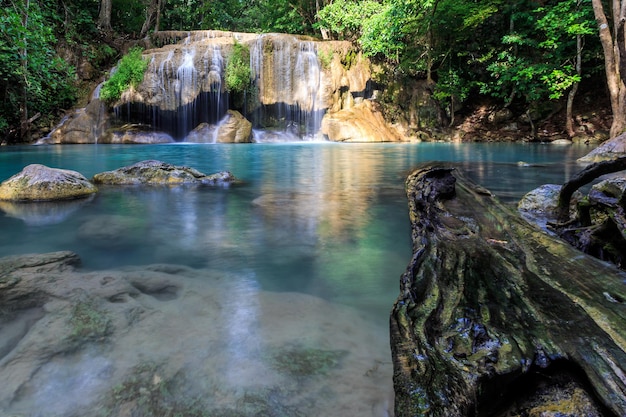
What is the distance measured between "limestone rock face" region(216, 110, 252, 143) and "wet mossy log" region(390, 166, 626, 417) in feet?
50.9

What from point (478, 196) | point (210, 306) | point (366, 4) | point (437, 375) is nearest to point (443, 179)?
point (478, 196)

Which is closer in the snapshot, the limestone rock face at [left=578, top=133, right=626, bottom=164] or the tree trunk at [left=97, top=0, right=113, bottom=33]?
the limestone rock face at [left=578, top=133, right=626, bottom=164]

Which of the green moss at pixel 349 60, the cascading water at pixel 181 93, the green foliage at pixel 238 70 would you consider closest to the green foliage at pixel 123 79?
the cascading water at pixel 181 93

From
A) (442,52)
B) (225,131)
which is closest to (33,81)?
(225,131)

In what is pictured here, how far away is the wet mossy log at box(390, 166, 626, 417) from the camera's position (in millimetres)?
1052

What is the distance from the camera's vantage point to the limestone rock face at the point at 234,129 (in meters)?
16.9

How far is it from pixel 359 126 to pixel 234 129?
567cm

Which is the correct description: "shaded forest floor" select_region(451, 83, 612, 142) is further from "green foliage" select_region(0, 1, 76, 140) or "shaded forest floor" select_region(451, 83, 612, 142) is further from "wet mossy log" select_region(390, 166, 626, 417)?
"green foliage" select_region(0, 1, 76, 140)

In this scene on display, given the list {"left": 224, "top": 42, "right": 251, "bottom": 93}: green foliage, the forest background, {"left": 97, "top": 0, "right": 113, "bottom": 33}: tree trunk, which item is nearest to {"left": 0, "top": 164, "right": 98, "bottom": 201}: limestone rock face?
the forest background

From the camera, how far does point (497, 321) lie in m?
1.35

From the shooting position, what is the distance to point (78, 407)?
4.09 ft

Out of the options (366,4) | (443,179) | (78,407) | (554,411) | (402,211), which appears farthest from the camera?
(366,4)

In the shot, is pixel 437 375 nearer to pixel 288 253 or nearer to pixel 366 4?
pixel 288 253

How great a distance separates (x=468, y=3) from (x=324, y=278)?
18.2 meters
